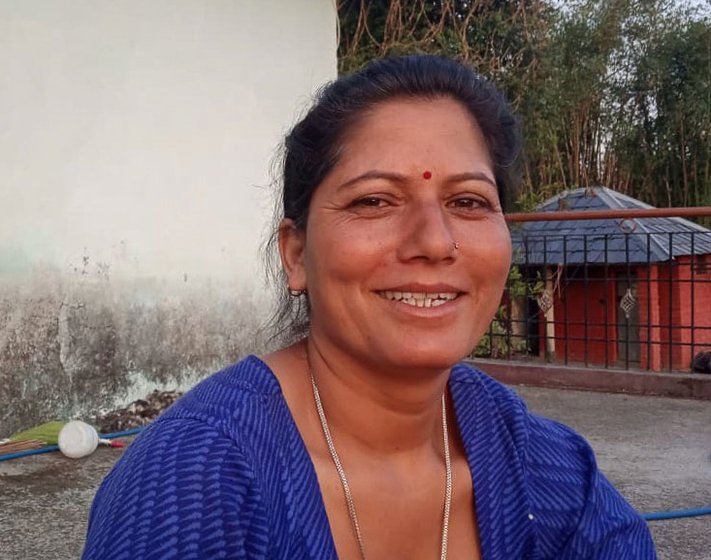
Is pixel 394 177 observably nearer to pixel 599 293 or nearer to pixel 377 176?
pixel 377 176

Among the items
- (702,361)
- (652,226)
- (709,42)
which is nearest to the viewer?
(702,361)

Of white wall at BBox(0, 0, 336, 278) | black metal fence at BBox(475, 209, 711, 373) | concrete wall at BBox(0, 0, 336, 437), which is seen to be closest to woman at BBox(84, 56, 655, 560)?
white wall at BBox(0, 0, 336, 278)

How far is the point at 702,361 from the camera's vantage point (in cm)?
670

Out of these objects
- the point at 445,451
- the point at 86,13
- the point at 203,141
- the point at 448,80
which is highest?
the point at 86,13

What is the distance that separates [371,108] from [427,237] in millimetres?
265

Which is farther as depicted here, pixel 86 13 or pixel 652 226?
pixel 652 226

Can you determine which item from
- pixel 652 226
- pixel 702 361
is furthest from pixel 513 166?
pixel 652 226

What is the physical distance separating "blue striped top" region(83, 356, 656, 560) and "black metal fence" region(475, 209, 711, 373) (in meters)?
4.82

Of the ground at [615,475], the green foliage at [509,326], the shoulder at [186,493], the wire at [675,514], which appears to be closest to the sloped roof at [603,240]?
the green foliage at [509,326]

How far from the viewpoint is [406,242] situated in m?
1.21

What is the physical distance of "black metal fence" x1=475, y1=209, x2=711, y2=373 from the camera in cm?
690

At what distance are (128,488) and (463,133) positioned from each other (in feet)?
2.60

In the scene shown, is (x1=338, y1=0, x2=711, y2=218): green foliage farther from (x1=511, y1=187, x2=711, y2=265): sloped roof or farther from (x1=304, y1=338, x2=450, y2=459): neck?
(x1=304, y1=338, x2=450, y2=459): neck

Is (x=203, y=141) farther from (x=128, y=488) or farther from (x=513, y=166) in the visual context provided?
(x=128, y=488)
